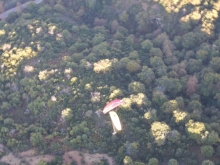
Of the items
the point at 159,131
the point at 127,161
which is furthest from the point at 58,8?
the point at 127,161

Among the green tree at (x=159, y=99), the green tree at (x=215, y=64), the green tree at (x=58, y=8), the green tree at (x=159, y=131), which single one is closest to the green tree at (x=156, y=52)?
the green tree at (x=215, y=64)

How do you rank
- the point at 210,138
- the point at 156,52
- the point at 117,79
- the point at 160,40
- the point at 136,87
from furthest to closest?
the point at 160,40
the point at 156,52
the point at 117,79
the point at 136,87
the point at 210,138

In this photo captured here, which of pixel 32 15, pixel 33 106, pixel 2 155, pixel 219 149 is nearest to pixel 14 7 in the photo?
Result: pixel 32 15

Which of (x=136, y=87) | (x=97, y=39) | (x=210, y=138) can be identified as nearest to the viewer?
(x=210, y=138)

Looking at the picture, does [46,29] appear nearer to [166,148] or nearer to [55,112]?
[55,112]

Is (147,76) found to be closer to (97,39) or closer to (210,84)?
(210,84)

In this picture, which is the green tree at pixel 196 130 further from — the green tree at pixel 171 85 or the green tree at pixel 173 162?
the green tree at pixel 171 85

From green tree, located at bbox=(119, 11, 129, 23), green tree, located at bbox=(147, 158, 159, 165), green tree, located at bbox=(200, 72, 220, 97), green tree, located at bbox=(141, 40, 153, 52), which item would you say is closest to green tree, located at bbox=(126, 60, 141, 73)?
green tree, located at bbox=(141, 40, 153, 52)

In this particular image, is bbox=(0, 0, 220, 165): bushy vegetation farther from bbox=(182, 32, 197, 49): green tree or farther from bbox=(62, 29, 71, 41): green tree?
bbox=(62, 29, 71, 41): green tree
